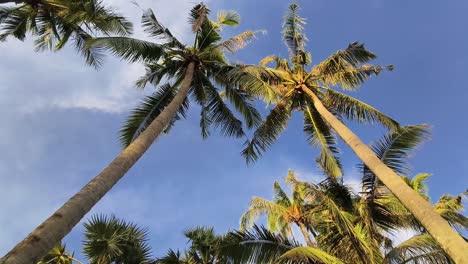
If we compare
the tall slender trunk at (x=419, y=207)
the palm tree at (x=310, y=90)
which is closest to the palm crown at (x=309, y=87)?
the palm tree at (x=310, y=90)

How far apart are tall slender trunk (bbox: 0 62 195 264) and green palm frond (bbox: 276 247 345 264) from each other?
388cm

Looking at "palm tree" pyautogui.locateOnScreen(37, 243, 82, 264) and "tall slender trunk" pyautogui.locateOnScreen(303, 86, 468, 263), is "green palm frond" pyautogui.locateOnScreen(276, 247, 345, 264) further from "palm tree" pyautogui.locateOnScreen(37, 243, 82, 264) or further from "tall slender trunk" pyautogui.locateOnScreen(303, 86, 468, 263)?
"palm tree" pyautogui.locateOnScreen(37, 243, 82, 264)

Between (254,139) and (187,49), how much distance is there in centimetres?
388

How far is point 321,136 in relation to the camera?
15.8m

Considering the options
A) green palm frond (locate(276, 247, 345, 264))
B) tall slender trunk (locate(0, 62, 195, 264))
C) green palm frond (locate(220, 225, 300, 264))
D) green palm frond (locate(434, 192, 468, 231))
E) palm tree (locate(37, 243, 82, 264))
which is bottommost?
tall slender trunk (locate(0, 62, 195, 264))

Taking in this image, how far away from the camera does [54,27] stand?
15.9 meters

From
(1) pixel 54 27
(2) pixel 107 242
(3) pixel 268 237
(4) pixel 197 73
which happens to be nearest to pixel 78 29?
(1) pixel 54 27

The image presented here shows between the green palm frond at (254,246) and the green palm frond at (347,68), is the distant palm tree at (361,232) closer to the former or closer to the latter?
the green palm frond at (254,246)

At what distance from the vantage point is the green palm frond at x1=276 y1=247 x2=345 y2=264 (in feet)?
31.4

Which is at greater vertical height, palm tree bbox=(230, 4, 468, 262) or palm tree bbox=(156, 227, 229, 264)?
palm tree bbox=(230, 4, 468, 262)

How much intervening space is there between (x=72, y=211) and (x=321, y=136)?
1102 cm

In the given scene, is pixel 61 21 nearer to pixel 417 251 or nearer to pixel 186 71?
pixel 186 71

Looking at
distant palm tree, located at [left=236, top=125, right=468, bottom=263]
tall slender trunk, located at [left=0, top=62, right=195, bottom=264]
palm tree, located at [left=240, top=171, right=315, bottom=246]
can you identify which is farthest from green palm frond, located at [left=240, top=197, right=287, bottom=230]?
tall slender trunk, located at [left=0, top=62, right=195, bottom=264]

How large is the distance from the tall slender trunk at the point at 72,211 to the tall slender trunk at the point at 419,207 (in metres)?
4.85
